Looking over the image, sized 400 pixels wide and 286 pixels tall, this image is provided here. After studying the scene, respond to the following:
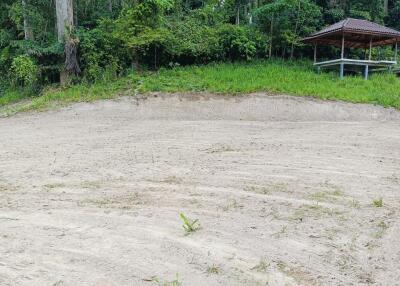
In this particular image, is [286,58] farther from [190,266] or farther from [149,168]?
[190,266]

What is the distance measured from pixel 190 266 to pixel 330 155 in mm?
4461

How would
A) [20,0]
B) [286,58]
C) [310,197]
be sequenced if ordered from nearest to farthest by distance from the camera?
[310,197], [20,0], [286,58]

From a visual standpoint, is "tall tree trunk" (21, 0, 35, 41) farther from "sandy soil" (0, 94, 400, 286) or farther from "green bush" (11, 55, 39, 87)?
"sandy soil" (0, 94, 400, 286)

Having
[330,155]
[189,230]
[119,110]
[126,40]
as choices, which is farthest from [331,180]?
[126,40]

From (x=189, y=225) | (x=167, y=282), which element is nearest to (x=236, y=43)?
(x=189, y=225)

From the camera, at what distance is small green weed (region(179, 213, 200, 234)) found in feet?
12.5

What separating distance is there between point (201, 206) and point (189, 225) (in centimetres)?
64

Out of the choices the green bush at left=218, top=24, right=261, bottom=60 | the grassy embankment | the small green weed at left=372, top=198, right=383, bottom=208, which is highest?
the green bush at left=218, top=24, right=261, bottom=60

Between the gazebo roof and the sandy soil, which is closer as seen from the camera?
the sandy soil

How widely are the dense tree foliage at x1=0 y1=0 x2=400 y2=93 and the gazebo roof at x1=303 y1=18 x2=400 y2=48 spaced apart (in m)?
1.03

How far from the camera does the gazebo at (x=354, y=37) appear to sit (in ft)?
50.5

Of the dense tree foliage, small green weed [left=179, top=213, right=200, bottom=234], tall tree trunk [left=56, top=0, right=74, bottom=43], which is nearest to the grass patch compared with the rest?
the dense tree foliage

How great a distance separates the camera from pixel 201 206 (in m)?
4.50

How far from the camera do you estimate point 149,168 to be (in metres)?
6.21
